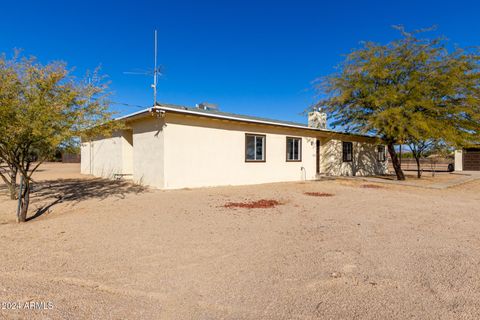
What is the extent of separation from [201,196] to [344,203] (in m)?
4.35

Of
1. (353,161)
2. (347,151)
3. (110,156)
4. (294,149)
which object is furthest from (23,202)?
(353,161)

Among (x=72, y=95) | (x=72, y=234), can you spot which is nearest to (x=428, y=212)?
(x=72, y=234)

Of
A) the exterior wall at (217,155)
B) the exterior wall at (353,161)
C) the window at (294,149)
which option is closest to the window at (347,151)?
the exterior wall at (353,161)

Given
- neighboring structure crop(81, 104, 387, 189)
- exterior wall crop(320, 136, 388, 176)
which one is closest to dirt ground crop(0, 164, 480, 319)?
neighboring structure crop(81, 104, 387, 189)

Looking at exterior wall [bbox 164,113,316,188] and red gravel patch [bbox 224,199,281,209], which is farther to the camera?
exterior wall [bbox 164,113,316,188]

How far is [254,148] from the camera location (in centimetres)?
1273

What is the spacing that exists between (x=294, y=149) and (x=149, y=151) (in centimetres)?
753

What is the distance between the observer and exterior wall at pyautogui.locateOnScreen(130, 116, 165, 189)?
9953mm

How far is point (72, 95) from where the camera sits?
5473 mm

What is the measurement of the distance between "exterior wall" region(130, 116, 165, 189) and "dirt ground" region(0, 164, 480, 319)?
12.8 ft

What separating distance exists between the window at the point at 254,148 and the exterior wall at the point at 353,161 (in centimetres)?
598

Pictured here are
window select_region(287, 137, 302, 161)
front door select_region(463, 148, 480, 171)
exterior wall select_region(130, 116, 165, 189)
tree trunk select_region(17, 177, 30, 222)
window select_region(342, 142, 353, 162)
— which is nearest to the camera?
tree trunk select_region(17, 177, 30, 222)

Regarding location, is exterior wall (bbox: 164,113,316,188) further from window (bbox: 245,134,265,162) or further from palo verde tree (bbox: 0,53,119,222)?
palo verde tree (bbox: 0,53,119,222)

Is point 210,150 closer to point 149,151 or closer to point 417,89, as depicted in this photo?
point 149,151
